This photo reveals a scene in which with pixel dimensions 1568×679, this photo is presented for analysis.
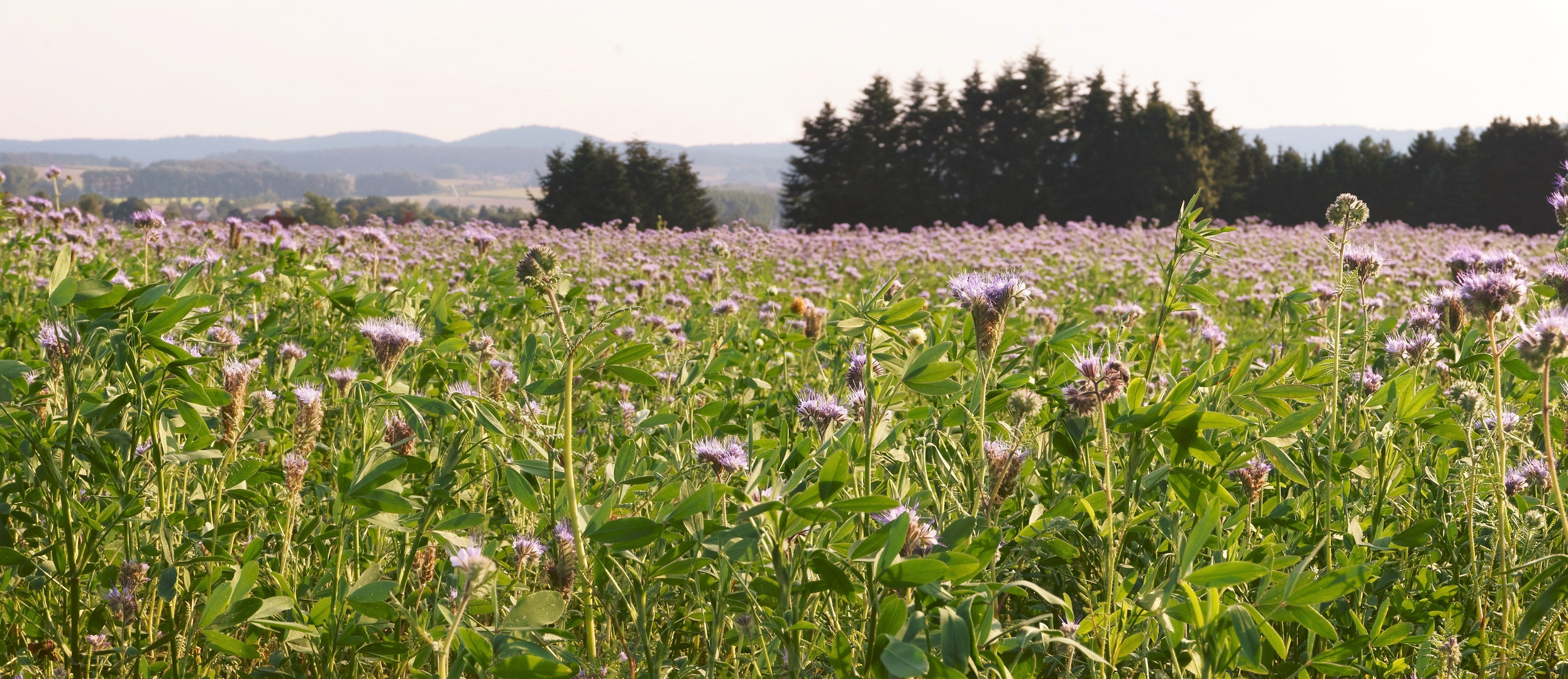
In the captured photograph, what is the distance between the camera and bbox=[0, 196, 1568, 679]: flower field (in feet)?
4.58

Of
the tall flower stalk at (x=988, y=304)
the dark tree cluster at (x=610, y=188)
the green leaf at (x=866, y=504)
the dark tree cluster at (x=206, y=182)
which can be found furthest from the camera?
the dark tree cluster at (x=206, y=182)

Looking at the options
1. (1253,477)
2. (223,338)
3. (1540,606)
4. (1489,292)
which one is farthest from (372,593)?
(1489,292)

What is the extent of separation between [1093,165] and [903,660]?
43.5 m

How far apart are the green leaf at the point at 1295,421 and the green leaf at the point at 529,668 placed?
140 centimetres

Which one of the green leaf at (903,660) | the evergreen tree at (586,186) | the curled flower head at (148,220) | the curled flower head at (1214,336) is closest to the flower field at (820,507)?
the green leaf at (903,660)

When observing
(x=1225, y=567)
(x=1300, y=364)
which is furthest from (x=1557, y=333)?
(x=1225, y=567)

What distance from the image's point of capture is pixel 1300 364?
2.21 meters

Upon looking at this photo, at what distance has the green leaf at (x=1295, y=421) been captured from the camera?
1650 millimetres

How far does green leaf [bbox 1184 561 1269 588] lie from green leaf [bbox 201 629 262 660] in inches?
65.8

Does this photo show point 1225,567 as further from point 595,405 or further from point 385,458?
point 595,405

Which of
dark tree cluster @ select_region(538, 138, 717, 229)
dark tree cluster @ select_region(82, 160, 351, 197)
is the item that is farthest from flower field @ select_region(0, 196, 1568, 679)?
dark tree cluster @ select_region(82, 160, 351, 197)

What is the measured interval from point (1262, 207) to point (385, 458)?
4741 centimetres

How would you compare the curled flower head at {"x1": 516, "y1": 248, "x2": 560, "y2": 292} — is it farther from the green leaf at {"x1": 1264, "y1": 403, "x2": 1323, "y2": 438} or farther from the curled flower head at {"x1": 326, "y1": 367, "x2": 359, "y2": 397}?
the green leaf at {"x1": 1264, "y1": 403, "x2": 1323, "y2": 438}

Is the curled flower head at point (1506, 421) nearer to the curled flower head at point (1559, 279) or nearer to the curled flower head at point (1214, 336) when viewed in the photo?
the curled flower head at point (1559, 279)
